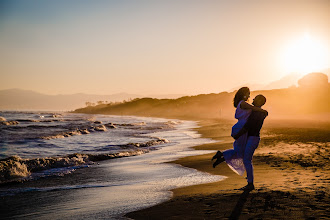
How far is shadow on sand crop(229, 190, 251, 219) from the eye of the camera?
4.62 metres

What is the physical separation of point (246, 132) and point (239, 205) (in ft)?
5.76

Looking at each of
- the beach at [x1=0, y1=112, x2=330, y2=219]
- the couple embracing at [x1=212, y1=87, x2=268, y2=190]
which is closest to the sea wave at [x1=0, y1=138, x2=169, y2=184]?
the beach at [x1=0, y1=112, x2=330, y2=219]

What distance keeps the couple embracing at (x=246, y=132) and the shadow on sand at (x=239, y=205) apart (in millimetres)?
372

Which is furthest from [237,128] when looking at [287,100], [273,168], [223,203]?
[287,100]

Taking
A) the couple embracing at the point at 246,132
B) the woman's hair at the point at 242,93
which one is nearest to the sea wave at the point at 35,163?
the couple embracing at the point at 246,132

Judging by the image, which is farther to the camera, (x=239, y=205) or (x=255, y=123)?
(x=255, y=123)

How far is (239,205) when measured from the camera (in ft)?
16.8

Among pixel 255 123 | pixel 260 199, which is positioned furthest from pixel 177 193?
pixel 255 123

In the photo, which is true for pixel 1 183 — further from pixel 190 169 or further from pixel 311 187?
pixel 311 187

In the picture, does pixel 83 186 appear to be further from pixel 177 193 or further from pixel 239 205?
pixel 239 205

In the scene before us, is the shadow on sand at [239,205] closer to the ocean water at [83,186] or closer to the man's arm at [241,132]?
the man's arm at [241,132]

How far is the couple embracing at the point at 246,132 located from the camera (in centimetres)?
620

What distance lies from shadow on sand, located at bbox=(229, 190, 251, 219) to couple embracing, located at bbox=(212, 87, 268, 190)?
0.37 meters

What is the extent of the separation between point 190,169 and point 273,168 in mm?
2779
